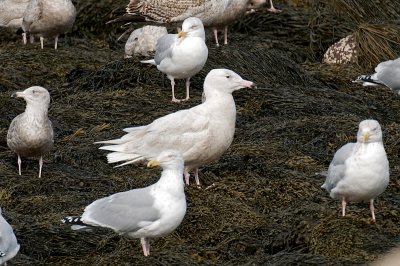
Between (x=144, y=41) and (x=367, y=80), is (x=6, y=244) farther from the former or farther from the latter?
(x=144, y=41)

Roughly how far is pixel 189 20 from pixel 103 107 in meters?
1.19

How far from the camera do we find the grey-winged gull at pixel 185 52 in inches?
449

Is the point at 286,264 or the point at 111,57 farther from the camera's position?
the point at 111,57

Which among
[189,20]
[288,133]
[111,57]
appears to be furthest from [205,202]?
[111,57]

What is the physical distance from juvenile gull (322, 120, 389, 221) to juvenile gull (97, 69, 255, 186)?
1007 mm

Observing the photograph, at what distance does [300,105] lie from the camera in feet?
39.2

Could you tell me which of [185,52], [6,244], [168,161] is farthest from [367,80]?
[6,244]

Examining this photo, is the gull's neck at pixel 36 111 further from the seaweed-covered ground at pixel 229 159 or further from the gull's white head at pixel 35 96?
the seaweed-covered ground at pixel 229 159

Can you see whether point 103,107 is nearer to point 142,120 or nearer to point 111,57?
point 142,120

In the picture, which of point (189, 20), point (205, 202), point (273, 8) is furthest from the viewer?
point (273, 8)

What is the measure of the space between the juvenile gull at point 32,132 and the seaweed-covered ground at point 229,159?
0.65 feet

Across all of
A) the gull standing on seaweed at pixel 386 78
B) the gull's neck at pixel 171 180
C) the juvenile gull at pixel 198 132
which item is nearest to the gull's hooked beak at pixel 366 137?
the juvenile gull at pixel 198 132

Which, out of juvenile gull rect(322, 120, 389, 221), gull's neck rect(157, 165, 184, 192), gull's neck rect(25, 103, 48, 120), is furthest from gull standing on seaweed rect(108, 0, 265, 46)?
gull's neck rect(157, 165, 184, 192)

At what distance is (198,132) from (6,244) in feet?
7.45
